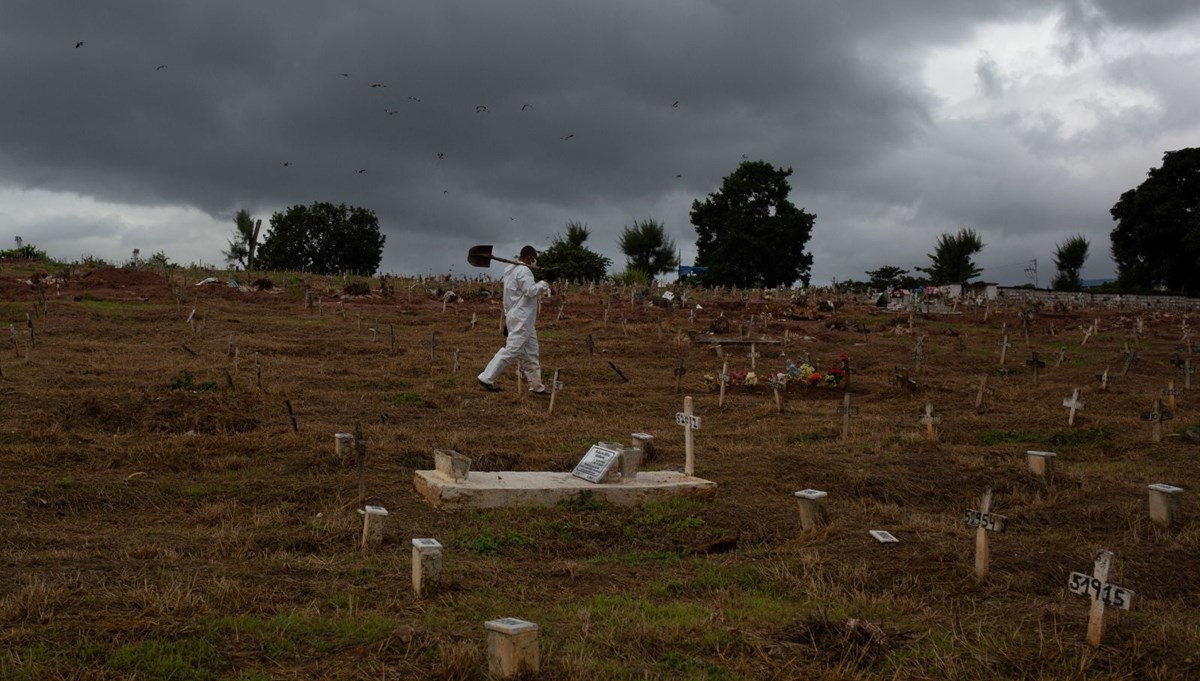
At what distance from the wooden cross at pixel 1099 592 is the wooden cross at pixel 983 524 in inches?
31.7

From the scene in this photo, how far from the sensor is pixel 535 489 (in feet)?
31.5

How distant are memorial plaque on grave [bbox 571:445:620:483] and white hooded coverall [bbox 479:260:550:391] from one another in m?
5.98

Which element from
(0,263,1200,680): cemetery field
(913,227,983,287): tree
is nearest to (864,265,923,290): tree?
(913,227,983,287): tree

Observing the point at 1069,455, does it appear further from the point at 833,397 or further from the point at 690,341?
the point at 690,341

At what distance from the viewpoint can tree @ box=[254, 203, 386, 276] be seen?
5684cm

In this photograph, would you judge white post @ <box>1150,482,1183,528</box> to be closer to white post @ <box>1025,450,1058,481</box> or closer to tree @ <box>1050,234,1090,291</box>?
white post @ <box>1025,450,1058,481</box>

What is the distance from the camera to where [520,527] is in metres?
8.75

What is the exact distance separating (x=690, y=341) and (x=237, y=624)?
20803 millimetres

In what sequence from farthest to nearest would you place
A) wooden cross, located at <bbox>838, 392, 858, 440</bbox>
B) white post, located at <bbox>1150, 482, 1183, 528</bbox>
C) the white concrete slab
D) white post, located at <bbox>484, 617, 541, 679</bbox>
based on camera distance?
wooden cross, located at <bbox>838, 392, 858, 440</bbox>, the white concrete slab, white post, located at <bbox>1150, 482, 1183, 528</bbox>, white post, located at <bbox>484, 617, 541, 679</bbox>

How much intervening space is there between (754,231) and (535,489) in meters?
45.9

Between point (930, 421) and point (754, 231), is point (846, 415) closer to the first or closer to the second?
point (930, 421)

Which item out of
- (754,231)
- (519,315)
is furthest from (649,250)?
(519,315)

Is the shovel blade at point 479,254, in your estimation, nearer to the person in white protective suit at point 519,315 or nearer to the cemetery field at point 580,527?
the person in white protective suit at point 519,315

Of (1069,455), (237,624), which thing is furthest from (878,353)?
(237,624)
